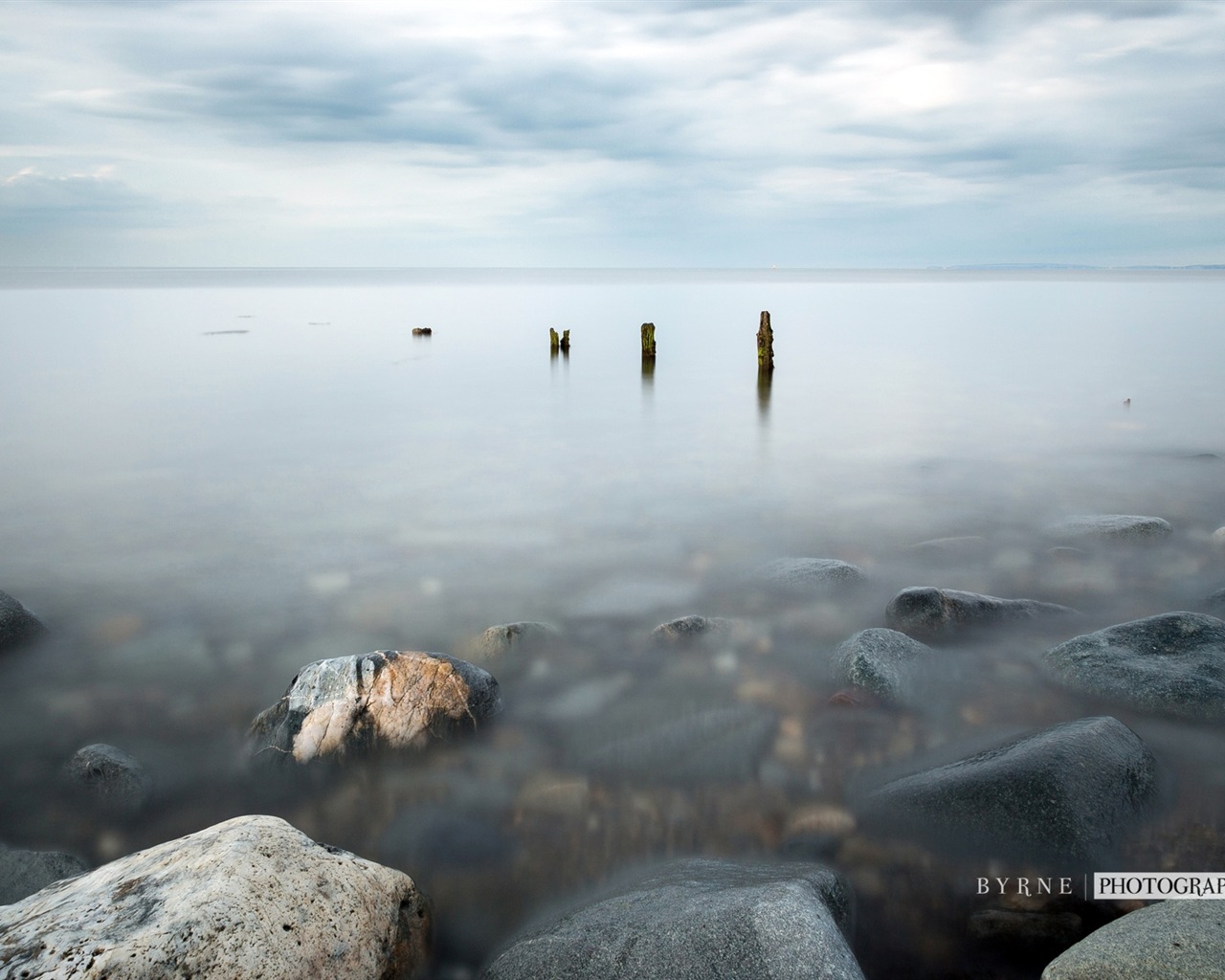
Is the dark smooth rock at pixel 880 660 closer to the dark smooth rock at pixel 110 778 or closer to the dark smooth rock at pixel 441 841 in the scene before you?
the dark smooth rock at pixel 441 841

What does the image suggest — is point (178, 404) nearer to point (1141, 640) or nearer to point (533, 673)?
point (533, 673)

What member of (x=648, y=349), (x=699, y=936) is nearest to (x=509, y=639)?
(x=699, y=936)

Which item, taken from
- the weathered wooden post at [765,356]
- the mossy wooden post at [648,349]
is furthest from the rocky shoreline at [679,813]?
the mossy wooden post at [648,349]

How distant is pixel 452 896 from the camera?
4051 mm

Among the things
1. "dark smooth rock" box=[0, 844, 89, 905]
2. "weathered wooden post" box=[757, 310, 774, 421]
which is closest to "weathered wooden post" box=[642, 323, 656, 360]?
"weathered wooden post" box=[757, 310, 774, 421]

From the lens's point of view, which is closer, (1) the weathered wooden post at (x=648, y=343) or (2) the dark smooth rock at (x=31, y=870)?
(2) the dark smooth rock at (x=31, y=870)

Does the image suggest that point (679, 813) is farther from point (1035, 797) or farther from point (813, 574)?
point (813, 574)

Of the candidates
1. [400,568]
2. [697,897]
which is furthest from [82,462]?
[697,897]

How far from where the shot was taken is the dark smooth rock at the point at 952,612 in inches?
248

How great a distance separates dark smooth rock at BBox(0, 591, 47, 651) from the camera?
20.4 feet

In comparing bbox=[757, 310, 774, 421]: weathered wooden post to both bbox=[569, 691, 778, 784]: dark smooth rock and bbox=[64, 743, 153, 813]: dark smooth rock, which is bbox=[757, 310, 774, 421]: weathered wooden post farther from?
bbox=[64, 743, 153, 813]: dark smooth rock

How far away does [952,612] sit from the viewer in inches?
251

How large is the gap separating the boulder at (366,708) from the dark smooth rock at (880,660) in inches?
98.1

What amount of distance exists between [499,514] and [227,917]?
23.6ft
